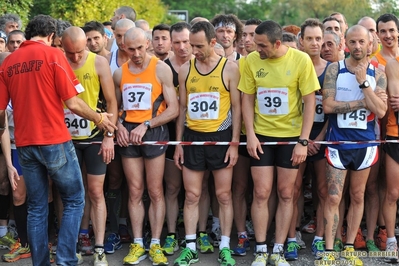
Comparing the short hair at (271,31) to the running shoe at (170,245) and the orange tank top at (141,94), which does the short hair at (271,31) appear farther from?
the running shoe at (170,245)

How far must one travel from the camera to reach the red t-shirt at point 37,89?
586cm

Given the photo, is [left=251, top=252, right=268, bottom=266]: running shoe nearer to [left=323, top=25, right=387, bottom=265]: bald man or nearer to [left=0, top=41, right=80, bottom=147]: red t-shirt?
[left=323, top=25, right=387, bottom=265]: bald man

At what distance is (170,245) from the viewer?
7086 millimetres

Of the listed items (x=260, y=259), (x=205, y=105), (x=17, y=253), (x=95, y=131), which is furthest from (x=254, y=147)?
(x=17, y=253)

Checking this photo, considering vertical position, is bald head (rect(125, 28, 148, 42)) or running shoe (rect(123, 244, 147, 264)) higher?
bald head (rect(125, 28, 148, 42))

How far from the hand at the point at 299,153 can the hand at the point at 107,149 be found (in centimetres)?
184

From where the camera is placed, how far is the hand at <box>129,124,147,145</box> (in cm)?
677

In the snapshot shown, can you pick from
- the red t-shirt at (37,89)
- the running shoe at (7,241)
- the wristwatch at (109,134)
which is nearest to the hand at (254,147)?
the wristwatch at (109,134)

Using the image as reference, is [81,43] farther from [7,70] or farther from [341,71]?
[341,71]

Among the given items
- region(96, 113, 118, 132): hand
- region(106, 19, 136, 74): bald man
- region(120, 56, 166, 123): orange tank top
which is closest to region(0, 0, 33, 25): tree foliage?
region(106, 19, 136, 74): bald man

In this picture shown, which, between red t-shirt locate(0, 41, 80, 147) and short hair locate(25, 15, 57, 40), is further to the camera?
short hair locate(25, 15, 57, 40)

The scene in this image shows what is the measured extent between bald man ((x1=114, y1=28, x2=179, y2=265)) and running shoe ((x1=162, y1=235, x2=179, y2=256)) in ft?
0.51

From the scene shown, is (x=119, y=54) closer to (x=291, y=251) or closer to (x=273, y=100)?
(x=273, y=100)

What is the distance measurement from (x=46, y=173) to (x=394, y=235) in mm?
3741
